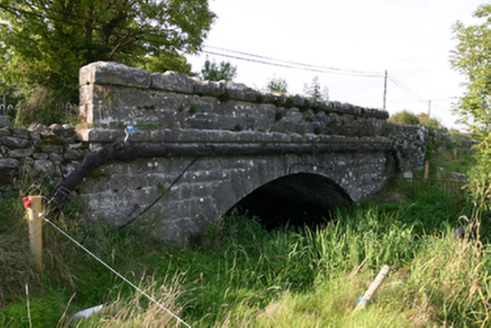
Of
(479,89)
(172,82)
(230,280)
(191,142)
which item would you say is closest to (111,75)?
(172,82)

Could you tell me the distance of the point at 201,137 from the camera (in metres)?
5.05

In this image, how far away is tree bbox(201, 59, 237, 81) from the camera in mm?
21222

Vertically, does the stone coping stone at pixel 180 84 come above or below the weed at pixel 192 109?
above

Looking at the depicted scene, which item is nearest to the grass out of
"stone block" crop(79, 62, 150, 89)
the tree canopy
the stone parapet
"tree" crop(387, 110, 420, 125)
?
the stone parapet

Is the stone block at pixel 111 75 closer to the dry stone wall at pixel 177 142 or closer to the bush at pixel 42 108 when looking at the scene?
the dry stone wall at pixel 177 142

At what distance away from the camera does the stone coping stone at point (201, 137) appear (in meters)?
4.12

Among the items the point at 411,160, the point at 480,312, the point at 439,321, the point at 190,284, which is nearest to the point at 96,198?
the point at 190,284

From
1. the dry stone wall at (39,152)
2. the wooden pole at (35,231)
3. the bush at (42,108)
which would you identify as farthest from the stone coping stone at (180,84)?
the bush at (42,108)

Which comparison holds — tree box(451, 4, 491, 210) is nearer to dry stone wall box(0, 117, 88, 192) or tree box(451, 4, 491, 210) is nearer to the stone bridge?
the stone bridge

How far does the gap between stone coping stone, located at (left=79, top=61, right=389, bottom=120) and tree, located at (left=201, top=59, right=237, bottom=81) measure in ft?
48.4

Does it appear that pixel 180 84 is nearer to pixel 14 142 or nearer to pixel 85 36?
pixel 14 142

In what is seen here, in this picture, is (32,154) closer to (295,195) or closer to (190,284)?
(190,284)

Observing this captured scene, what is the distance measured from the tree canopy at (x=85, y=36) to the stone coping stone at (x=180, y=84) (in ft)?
25.4

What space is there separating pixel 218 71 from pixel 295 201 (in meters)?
14.3
